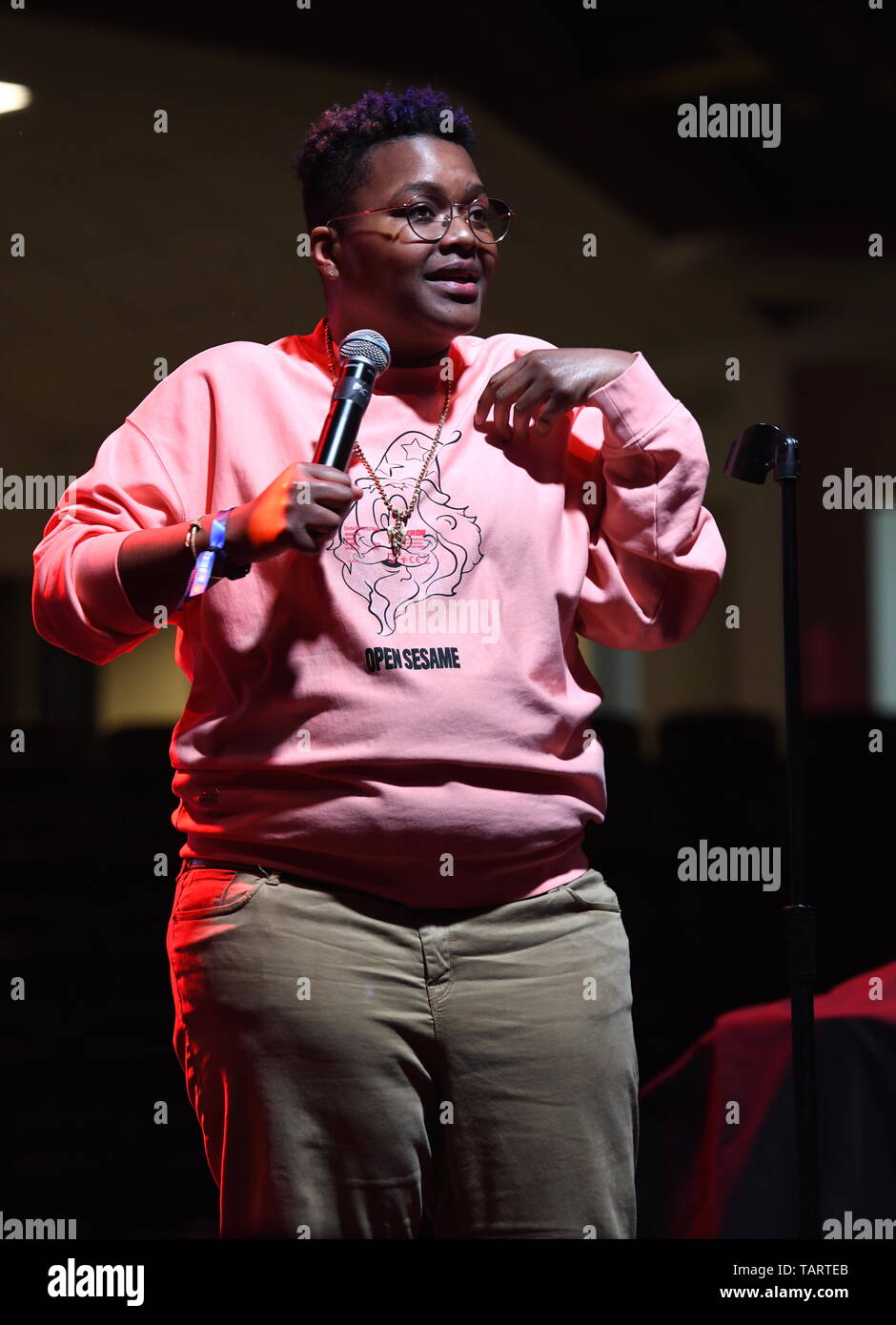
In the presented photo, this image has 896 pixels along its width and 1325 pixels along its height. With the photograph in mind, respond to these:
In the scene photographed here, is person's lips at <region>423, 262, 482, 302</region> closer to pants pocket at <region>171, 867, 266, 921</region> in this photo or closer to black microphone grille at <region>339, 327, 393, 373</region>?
black microphone grille at <region>339, 327, 393, 373</region>

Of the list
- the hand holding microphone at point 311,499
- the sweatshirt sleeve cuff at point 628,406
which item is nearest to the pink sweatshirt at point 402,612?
the sweatshirt sleeve cuff at point 628,406

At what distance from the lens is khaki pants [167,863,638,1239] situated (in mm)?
1234

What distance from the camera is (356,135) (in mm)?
1409

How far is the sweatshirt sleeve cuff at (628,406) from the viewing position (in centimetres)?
132

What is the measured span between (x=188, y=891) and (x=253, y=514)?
1.31 feet

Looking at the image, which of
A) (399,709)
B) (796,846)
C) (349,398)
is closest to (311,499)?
(349,398)

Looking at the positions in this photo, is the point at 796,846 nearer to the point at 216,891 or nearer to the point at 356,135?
the point at 216,891

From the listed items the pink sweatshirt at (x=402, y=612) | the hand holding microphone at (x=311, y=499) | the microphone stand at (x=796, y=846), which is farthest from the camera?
the microphone stand at (x=796, y=846)

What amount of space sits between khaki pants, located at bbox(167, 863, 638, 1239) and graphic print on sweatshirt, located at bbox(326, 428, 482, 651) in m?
0.30

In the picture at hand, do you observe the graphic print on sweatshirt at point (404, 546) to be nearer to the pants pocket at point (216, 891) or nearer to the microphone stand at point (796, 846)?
the pants pocket at point (216, 891)

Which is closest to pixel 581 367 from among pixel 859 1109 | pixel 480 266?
pixel 480 266

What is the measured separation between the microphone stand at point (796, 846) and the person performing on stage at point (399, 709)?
186mm

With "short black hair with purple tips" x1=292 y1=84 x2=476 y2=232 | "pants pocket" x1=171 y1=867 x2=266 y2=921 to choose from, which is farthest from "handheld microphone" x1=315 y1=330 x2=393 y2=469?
"pants pocket" x1=171 y1=867 x2=266 y2=921

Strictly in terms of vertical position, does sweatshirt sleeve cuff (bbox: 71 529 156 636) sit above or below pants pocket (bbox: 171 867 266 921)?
above
